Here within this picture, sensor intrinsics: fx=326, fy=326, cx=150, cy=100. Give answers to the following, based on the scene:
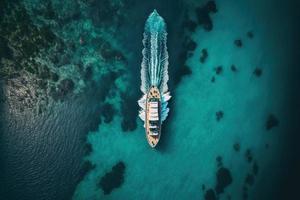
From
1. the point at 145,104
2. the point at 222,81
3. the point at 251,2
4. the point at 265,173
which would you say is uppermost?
the point at 251,2

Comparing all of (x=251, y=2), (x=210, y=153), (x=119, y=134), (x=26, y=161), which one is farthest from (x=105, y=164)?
(x=251, y=2)

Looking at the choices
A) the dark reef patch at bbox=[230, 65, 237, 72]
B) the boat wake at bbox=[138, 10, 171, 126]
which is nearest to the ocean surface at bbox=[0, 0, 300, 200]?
the dark reef patch at bbox=[230, 65, 237, 72]

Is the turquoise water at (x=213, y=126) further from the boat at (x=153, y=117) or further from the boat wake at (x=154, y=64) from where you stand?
the boat wake at (x=154, y=64)

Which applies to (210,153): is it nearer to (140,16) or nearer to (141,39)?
(141,39)

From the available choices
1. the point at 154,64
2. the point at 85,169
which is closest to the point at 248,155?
the point at 154,64

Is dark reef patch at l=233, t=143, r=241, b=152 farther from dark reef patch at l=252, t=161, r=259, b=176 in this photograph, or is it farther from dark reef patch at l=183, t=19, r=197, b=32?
dark reef patch at l=183, t=19, r=197, b=32

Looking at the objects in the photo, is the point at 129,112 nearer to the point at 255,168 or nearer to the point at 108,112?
the point at 108,112

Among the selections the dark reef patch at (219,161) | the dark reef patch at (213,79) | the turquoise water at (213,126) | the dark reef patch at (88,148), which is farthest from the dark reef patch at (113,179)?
the dark reef patch at (213,79)
